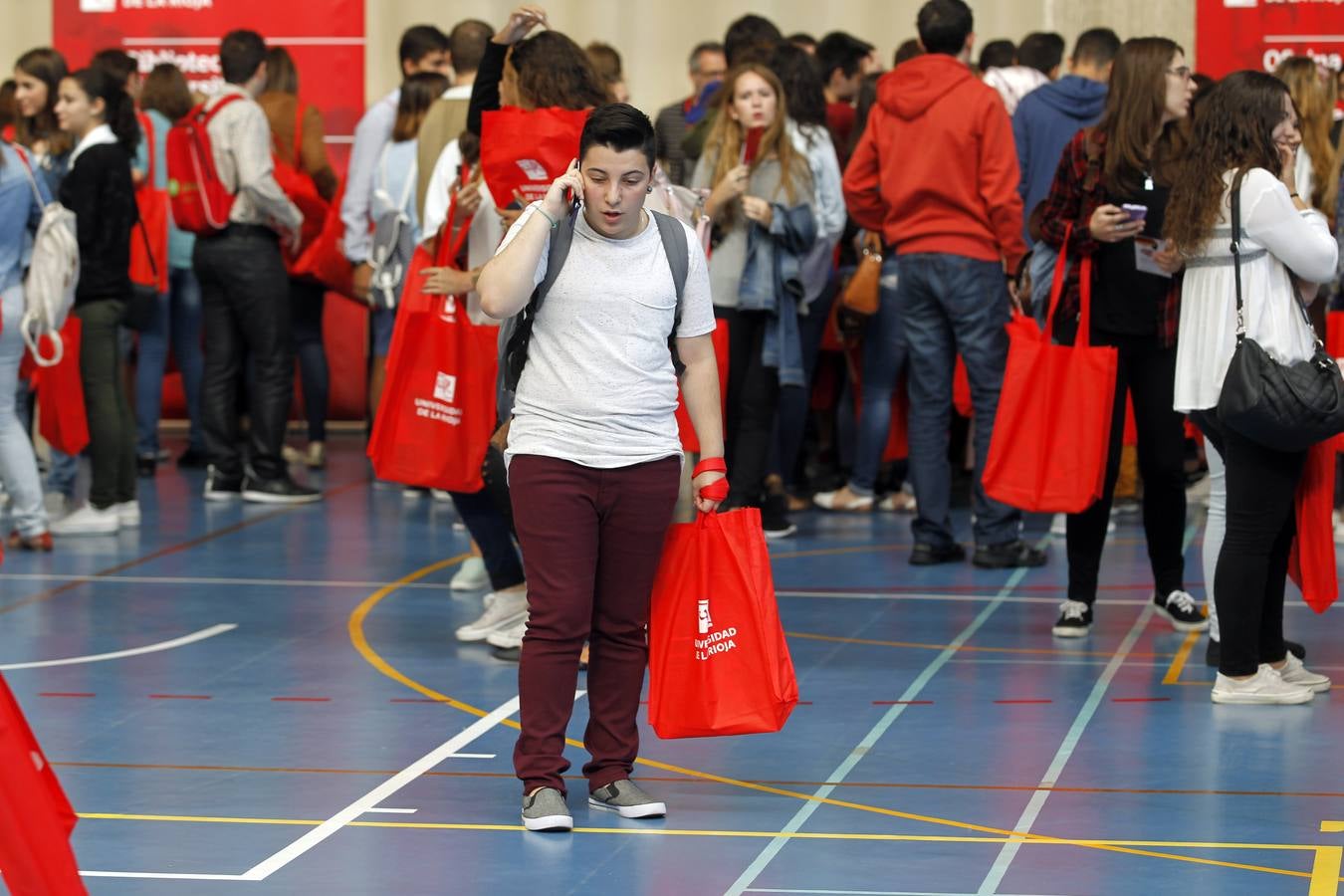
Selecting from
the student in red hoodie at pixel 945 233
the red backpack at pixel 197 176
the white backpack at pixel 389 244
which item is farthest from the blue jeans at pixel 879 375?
the red backpack at pixel 197 176

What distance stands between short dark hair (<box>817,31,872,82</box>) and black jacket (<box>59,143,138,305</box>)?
3648mm

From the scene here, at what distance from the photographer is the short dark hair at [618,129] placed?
4.84m

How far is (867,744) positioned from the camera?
233 inches

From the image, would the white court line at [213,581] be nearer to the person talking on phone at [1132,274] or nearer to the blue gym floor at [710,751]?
the blue gym floor at [710,751]

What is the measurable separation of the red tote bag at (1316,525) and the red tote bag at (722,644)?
194 centimetres

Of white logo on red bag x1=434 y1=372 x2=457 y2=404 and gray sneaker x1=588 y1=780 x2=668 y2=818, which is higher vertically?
white logo on red bag x1=434 y1=372 x2=457 y2=404

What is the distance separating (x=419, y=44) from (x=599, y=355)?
630 centimetres

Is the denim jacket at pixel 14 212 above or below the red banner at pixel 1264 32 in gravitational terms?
below

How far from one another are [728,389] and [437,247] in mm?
2762

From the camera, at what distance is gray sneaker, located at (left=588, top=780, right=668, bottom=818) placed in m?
5.13

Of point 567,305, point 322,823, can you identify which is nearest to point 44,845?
point 322,823

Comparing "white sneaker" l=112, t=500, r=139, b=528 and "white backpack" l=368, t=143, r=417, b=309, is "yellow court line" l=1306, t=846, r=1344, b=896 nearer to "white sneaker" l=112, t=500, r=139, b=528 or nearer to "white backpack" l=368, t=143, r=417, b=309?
"white backpack" l=368, t=143, r=417, b=309

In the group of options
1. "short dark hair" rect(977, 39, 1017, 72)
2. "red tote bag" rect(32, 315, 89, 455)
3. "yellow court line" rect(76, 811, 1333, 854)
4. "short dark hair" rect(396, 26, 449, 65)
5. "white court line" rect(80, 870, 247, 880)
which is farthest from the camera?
"short dark hair" rect(977, 39, 1017, 72)

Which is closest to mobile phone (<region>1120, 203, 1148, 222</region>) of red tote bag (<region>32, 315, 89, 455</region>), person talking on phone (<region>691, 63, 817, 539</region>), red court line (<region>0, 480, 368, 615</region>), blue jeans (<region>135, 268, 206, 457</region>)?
person talking on phone (<region>691, 63, 817, 539</region>)
